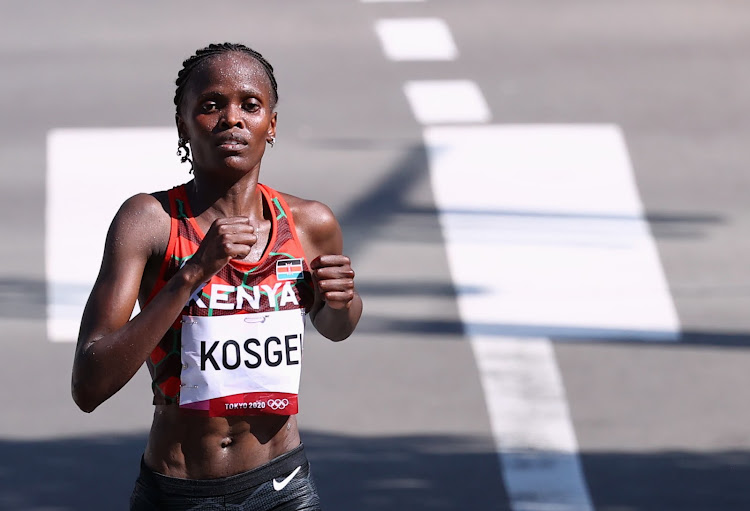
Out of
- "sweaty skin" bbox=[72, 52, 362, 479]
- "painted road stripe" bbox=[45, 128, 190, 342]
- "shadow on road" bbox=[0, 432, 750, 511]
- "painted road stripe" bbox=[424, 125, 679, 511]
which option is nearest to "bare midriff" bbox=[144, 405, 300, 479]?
"sweaty skin" bbox=[72, 52, 362, 479]

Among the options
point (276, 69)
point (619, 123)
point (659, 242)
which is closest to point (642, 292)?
point (659, 242)

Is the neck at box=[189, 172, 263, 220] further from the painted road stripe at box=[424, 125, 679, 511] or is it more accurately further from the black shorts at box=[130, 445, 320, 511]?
the painted road stripe at box=[424, 125, 679, 511]

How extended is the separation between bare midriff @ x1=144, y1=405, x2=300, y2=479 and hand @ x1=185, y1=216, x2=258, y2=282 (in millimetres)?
478

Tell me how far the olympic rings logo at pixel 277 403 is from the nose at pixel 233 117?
2.30 feet

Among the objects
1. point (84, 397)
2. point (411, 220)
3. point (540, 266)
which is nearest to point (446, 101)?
point (411, 220)

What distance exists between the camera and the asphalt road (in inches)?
250

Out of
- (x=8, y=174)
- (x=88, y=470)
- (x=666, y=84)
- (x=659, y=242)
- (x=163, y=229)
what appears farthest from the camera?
(x=666, y=84)

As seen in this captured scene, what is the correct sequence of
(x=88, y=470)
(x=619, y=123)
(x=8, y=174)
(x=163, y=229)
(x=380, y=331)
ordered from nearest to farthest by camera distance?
1. (x=163, y=229)
2. (x=88, y=470)
3. (x=380, y=331)
4. (x=8, y=174)
5. (x=619, y=123)

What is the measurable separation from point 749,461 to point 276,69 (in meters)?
5.74

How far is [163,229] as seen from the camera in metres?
3.25

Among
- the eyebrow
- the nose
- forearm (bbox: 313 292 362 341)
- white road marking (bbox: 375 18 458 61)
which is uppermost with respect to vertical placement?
white road marking (bbox: 375 18 458 61)

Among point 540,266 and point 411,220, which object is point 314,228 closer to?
point 540,266

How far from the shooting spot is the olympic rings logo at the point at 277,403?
11.0ft

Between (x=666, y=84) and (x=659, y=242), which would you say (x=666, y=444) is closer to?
(x=659, y=242)
